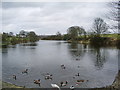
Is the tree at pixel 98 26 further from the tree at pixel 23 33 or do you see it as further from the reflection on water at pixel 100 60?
the tree at pixel 23 33

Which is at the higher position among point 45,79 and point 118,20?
point 118,20

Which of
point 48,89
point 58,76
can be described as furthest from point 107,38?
point 48,89

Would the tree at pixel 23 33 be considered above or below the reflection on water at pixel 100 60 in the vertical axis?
above

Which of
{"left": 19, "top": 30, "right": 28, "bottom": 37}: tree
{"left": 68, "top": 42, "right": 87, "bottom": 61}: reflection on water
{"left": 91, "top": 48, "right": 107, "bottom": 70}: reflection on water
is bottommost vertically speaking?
{"left": 91, "top": 48, "right": 107, "bottom": 70}: reflection on water

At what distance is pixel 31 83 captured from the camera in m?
14.3

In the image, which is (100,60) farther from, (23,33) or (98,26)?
(23,33)

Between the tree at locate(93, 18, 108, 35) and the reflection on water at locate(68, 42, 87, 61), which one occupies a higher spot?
the tree at locate(93, 18, 108, 35)

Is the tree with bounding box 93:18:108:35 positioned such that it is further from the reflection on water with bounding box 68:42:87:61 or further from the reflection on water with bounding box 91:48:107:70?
the reflection on water with bounding box 91:48:107:70

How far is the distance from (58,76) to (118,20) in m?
7.62

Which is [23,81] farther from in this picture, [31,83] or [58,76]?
[58,76]

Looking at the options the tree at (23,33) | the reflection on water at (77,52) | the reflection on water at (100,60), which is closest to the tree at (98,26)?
the reflection on water at (77,52)

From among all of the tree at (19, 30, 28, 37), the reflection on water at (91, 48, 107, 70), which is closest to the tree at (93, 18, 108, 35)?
the reflection on water at (91, 48, 107, 70)

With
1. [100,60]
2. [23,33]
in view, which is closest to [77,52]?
[100,60]

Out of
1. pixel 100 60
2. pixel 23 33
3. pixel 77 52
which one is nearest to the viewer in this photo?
pixel 100 60
